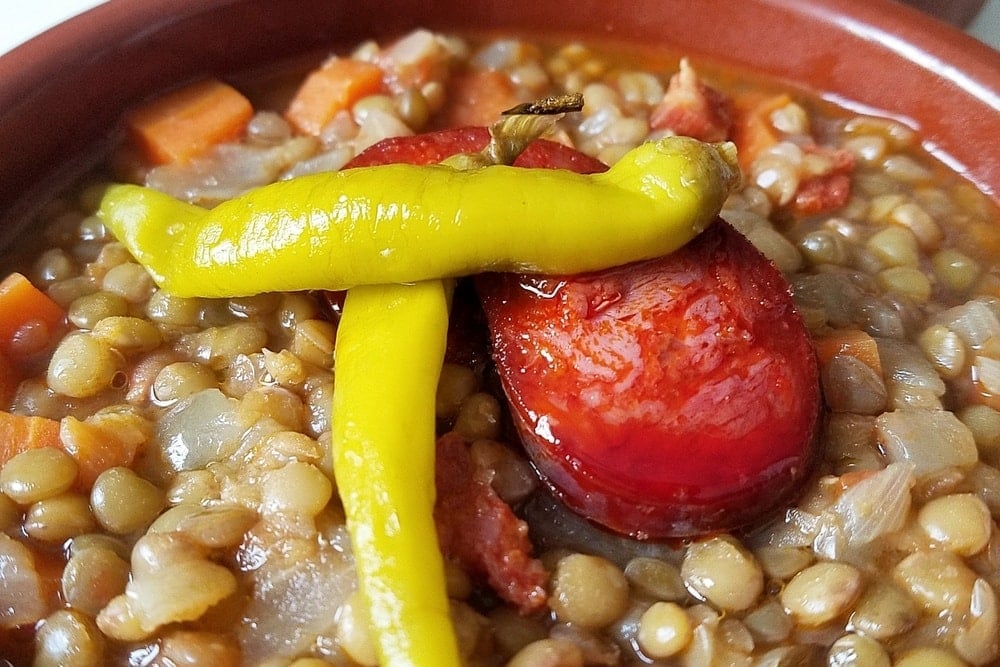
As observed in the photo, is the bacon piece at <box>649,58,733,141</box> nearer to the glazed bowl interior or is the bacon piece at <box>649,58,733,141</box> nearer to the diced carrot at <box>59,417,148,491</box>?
the glazed bowl interior

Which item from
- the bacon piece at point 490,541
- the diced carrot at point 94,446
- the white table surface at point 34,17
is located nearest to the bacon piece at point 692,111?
the white table surface at point 34,17

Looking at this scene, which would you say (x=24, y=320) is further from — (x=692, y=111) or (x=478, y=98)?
(x=692, y=111)

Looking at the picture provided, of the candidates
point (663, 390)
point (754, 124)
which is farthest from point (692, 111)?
point (663, 390)

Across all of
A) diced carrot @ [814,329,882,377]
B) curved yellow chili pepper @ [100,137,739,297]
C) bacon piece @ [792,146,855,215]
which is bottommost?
diced carrot @ [814,329,882,377]

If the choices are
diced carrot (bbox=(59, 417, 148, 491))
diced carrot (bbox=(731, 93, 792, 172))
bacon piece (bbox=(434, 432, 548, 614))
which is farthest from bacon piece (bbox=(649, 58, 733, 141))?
diced carrot (bbox=(59, 417, 148, 491))

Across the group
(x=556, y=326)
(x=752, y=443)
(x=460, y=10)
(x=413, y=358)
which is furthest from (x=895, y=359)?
(x=460, y=10)

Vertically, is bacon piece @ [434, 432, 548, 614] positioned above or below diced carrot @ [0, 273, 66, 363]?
below

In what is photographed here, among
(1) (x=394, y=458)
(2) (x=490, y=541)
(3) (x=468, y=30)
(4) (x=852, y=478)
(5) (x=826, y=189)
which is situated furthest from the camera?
(3) (x=468, y=30)
